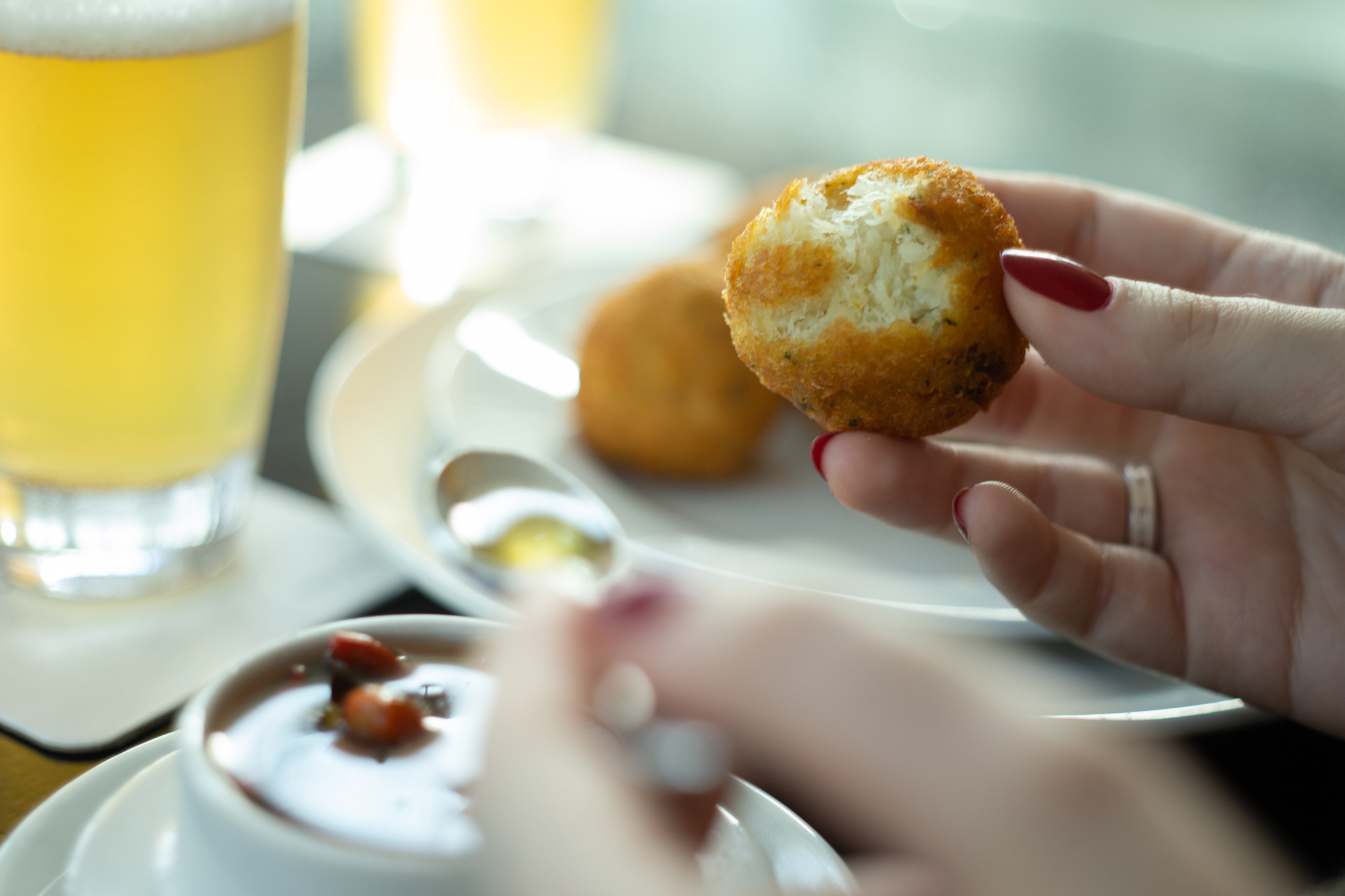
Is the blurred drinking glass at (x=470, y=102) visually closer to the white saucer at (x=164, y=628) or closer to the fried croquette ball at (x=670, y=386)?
the fried croquette ball at (x=670, y=386)

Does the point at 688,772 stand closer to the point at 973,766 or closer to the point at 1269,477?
the point at 973,766

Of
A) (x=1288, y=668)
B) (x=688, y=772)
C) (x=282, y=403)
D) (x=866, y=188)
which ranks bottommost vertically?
(x=282, y=403)

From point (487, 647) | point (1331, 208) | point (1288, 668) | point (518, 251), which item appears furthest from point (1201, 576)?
point (1331, 208)

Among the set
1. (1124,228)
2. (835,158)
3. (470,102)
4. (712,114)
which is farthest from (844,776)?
(712,114)

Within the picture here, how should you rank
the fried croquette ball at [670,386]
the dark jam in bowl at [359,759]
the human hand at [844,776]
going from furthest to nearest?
1. the fried croquette ball at [670,386]
2. the dark jam in bowl at [359,759]
3. the human hand at [844,776]

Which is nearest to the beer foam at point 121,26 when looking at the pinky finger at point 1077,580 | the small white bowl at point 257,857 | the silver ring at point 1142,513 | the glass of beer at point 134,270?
the glass of beer at point 134,270
